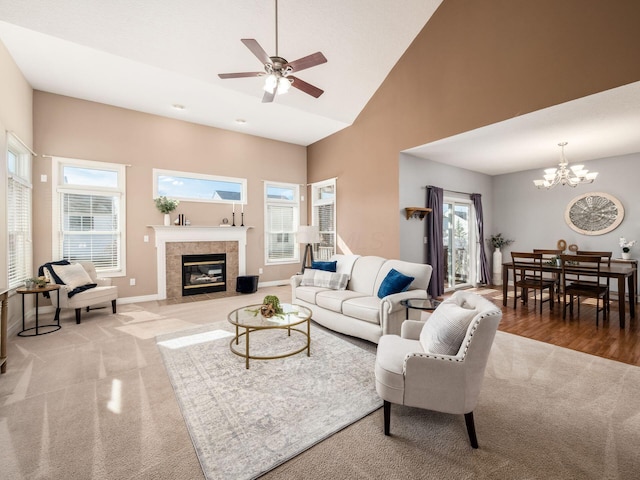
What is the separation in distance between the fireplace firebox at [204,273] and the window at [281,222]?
45.7 inches

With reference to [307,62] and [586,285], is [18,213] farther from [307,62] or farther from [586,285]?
[586,285]

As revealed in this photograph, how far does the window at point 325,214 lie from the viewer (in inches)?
275

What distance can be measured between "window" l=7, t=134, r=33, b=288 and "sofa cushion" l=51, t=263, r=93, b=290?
1.55 ft

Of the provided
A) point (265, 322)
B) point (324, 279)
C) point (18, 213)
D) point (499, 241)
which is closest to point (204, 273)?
point (18, 213)

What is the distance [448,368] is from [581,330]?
3.41m

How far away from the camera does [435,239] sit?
5.79 m

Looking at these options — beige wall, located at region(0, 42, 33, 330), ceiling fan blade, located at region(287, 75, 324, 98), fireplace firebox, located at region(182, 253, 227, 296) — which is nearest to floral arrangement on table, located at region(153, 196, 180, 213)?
fireplace firebox, located at region(182, 253, 227, 296)

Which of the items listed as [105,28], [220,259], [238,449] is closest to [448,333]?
[238,449]

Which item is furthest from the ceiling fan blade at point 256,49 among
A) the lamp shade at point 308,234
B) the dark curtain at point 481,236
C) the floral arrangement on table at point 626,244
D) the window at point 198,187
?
the floral arrangement on table at point 626,244

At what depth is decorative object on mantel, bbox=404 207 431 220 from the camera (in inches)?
211

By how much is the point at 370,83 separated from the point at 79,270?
19.0ft

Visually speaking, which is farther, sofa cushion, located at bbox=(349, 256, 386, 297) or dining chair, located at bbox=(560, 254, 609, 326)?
dining chair, located at bbox=(560, 254, 609, 326)

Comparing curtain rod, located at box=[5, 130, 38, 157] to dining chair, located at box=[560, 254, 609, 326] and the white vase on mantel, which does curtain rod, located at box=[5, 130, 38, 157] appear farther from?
the white vase on mantel

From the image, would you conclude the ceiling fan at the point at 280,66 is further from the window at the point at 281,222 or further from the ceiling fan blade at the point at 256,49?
the window at the point at 281,222
